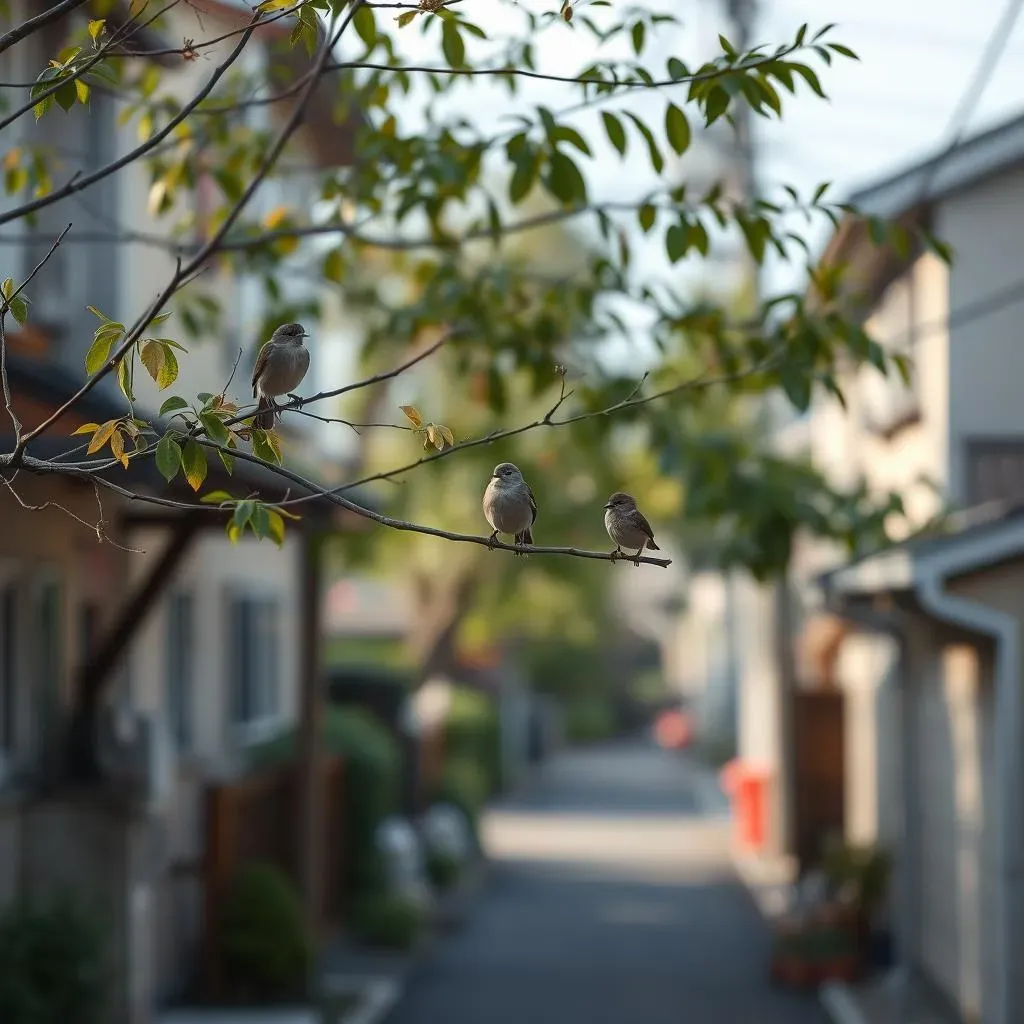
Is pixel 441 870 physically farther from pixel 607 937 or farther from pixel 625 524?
pixel 625 524

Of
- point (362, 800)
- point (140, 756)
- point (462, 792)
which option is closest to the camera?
point (140, 756)

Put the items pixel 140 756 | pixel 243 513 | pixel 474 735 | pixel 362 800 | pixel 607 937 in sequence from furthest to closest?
pixel 474 735
pixel 362 800
pixel 607 937
pixel 140 756
pixel 243 513

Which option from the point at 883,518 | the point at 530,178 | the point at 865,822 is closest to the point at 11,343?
the point at 530,178

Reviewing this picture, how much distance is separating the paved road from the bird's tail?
9.36 metres

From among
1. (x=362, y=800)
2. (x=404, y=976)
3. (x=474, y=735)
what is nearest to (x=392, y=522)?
(x=404, y=976)

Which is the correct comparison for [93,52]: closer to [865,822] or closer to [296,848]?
[296,848]

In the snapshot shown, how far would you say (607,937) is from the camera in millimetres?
17031

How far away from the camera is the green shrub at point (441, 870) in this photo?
19078 mm

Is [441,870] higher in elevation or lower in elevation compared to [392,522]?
lower

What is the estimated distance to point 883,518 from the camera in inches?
352

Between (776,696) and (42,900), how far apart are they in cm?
1184

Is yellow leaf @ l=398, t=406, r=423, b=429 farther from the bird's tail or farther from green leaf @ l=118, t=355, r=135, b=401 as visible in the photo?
green leaf @ l=118, t=355, r=135, b=401

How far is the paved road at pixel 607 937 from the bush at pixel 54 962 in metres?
5.15

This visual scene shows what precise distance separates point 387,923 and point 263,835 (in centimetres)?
233
